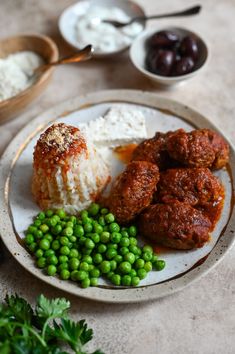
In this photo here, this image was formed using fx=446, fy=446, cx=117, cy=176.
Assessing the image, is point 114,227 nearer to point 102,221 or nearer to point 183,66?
point 102,221

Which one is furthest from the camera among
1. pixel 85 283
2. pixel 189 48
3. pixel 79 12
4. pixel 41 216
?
pixel 79 12

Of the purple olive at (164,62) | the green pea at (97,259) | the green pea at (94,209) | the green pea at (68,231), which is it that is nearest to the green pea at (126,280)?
the green pea at (97,259)

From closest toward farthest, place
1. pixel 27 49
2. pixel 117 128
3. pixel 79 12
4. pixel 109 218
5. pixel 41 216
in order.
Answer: pixel 109 218 < pixel 41 216 < pixel 117 128 < pixel 27 49 < pixel 79 12

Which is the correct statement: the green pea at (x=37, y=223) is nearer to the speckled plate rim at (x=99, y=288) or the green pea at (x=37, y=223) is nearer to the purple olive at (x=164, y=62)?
the speckled plate rim at (x=99, y=288)

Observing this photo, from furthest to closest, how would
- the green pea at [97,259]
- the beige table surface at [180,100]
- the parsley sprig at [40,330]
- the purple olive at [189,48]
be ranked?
the purple olive at [189,48] → the green pea at [97,259] → the beige table surface at [180,100] → the parsley sprig at [40,330]

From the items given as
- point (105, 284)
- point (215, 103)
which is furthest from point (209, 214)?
point (215, 103)

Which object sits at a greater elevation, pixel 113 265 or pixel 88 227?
pixel 88 227

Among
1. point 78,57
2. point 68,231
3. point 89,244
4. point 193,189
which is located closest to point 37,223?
point 68,231
